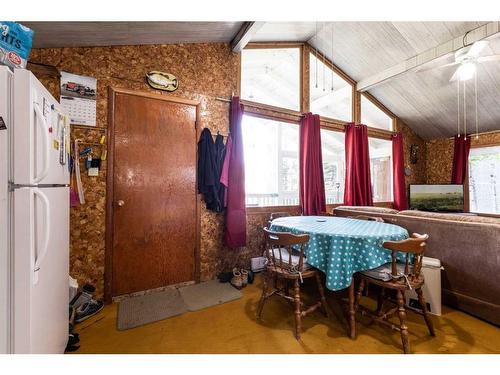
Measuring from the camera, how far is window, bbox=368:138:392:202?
199 inches

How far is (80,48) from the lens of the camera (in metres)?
2.25

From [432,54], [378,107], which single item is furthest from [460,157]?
[432,54]

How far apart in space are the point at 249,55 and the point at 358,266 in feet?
10.3

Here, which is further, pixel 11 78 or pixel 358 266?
pixel 358 266

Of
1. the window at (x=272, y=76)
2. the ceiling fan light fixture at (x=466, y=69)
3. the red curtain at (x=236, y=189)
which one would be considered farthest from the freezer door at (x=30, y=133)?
the ceiling fan light fixture at (x=466, y=69)

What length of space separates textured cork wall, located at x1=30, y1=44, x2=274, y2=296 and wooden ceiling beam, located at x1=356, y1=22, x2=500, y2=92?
2.48 meters

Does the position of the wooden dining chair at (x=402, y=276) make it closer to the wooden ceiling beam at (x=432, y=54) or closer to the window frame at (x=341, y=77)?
the wooden ceiling beam at (x=432, y=54)

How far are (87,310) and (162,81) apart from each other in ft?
7.62

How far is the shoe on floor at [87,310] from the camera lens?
1.99 meters

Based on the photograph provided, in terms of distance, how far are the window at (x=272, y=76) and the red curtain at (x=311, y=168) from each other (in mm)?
384
